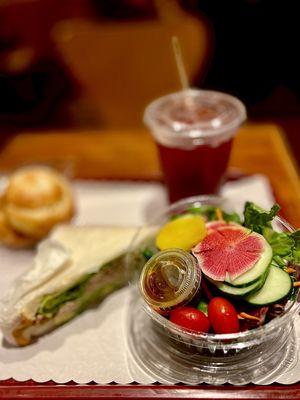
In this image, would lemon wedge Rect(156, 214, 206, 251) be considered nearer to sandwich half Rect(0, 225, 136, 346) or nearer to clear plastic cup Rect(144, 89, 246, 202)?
sandwich half Rect(0, 225, 136, 346)

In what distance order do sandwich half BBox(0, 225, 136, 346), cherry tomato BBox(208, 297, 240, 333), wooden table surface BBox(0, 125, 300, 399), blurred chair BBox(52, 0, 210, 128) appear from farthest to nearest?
blurred chair BBox(52, 0, 210, 128) → wooden table surface BBox(0, 125, 300, 399) → sandwich half BBox(0, 225, 136, 346) → cherry tomato BBox(208, 297, 240, 333)

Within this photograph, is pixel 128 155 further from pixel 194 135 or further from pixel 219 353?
pixel 219 353

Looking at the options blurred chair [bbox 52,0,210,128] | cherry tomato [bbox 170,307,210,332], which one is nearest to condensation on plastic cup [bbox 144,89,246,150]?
cherry tomato [bbox 170,307,210,332]

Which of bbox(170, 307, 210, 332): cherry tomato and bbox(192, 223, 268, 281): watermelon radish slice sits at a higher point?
bbox(192, 223, 268, 281): watermelon radish slice

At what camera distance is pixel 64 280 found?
1.51 metres

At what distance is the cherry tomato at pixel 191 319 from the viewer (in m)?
1.21

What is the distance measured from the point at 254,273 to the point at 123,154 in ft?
4.28

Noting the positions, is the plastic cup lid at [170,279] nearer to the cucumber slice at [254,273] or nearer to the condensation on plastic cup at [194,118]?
the cucumber slice at [254,273]

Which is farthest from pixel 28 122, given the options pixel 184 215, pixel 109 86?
pixel 184 215

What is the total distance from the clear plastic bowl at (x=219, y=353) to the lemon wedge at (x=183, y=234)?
0.20 m

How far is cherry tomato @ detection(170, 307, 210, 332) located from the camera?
3.97ft

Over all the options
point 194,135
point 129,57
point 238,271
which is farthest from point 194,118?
point 129,57

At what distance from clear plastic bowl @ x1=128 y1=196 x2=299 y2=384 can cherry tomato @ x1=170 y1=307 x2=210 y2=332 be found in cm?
2

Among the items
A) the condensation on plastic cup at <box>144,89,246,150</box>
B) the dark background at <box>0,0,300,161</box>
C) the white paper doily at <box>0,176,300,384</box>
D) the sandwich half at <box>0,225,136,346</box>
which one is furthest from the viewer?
the dark background at <box>0,0,300,161</box>
